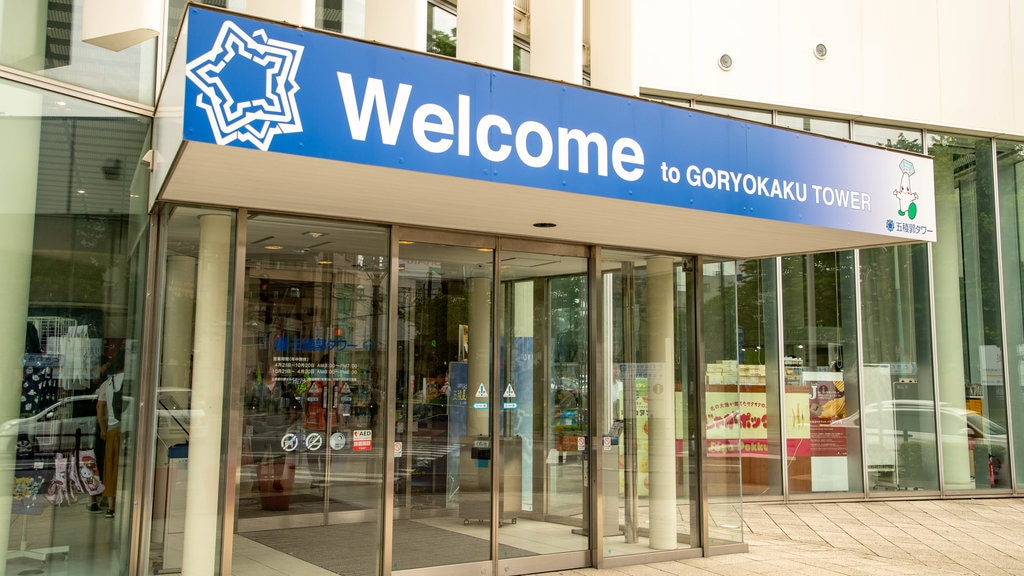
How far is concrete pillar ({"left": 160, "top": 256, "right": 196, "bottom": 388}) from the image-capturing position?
6.41 m

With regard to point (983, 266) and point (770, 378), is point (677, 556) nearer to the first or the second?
point (770, 378)

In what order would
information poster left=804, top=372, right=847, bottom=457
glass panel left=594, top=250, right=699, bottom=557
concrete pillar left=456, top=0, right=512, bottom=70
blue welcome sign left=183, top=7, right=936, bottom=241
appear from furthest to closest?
information poster left=804, top=372, right=847, bottom=457
glass panel left=594, top=250, right=699, bottom=557
concrete pillar left=456, top=0, right=512, bottom=70
blue welcome sign left=183, top=7, right=936, bottom=241

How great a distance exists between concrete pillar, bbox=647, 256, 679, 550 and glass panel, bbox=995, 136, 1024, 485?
26.1ft

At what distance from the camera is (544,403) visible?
7945 millimetres

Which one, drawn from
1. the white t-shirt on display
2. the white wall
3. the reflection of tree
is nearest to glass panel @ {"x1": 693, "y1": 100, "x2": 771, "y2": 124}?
the white wall

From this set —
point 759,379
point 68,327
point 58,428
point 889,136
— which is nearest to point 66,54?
point 68,327

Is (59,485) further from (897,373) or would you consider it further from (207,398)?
(897,373)

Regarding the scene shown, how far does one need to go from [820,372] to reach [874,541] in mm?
3672

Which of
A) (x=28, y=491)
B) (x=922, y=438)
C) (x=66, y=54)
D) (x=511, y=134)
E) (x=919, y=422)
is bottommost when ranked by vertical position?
(x=922, y=438)

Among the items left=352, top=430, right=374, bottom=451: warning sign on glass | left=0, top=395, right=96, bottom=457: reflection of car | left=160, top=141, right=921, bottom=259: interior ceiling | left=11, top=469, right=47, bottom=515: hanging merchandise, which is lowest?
left=11, top=469, right=47, bottom=515: hanging merchandise

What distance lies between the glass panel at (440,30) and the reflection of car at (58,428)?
237 inches

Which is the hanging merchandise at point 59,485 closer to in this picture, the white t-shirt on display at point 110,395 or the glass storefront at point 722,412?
the white t-shirt on display at point 110,395

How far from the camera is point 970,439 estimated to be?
529 inches

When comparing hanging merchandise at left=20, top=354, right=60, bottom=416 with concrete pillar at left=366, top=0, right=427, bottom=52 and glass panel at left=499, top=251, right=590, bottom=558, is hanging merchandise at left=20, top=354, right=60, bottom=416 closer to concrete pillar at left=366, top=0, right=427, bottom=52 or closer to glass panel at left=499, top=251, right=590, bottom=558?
concrete pillar at left=366, top=0, right=427, bottom=52
